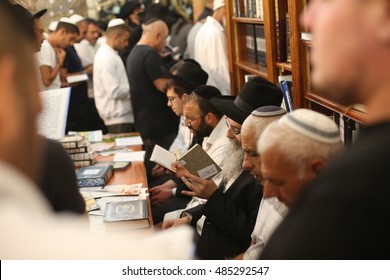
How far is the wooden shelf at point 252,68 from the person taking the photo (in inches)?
171

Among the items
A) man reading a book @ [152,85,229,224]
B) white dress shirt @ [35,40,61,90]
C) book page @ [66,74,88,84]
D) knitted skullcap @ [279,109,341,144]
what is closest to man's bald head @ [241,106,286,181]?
knitted skullcap @ [279,109,341,144]

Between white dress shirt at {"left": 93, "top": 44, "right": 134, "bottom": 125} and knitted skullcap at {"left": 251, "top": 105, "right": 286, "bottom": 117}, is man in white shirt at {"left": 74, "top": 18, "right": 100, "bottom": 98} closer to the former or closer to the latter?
white dress shirt at {"left": 93, "top": 44, "right": 134, "bottom": 125}

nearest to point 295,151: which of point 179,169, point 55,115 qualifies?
point 179,169

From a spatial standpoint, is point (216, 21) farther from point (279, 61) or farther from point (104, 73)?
point (279, 61)

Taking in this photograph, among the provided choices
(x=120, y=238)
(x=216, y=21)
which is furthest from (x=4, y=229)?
(x=216, y=21)

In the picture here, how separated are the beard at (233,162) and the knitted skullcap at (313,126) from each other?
4.50 feet

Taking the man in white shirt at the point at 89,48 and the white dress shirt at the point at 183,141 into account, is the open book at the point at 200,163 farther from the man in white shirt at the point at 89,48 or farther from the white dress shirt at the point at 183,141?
the man in white shirt at the point at 89,48

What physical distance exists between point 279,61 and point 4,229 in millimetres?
→ 3381

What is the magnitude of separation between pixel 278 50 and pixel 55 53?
11.6 feet

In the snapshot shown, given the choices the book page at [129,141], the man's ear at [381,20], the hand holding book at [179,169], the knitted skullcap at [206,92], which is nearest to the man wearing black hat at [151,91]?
the book page at [129,141]

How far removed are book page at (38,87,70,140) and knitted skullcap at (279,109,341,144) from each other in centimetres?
238

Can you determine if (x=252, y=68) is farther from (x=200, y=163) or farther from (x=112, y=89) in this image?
(x=200, y=163)

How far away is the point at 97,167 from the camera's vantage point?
3912 millimetres

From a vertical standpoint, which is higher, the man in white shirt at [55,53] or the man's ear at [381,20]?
the man's ear at [381,20]
